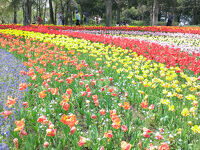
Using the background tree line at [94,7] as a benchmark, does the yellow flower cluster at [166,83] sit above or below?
below

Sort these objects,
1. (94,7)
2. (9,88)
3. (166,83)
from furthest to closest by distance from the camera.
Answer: (94,7) < (9,88) < (166,83)

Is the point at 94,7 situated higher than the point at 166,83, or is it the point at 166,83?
the point at 94,7

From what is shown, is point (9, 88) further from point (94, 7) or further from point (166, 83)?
point (94, 7)

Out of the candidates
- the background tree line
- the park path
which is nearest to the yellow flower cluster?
the park path

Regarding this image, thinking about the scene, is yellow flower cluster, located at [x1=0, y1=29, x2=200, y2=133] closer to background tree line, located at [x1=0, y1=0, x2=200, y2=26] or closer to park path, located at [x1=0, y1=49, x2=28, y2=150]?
park path, located at [x1=0, y1=49, x2=28, y2=150]

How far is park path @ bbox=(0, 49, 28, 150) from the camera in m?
2.57

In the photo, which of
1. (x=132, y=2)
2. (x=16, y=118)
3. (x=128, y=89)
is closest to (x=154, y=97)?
(x=128, y=89)

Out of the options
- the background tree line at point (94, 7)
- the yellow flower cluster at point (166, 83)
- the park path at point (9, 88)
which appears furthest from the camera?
the background tree line at point (94, 7)

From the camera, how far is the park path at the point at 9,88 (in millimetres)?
2567

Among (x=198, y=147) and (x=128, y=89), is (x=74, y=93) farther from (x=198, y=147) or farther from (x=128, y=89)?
(x=198, y=147)

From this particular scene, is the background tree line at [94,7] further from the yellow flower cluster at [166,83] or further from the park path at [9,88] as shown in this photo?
the yellow flower cluster at [166,83]

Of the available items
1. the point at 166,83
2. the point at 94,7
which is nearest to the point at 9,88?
the point at 166,83

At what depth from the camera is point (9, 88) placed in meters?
3.89

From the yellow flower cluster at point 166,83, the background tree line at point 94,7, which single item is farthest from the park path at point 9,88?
the background tree line at point 94,7
